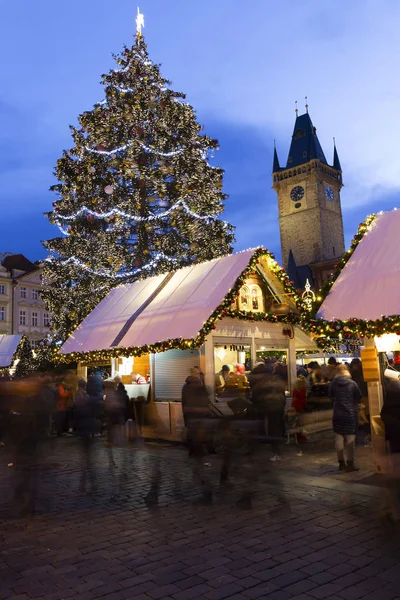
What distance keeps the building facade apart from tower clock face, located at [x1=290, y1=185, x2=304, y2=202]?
50.1 metres

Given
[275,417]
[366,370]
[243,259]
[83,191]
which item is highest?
[83,191]

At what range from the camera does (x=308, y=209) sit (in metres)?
88.2

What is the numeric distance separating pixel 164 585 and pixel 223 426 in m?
3.61

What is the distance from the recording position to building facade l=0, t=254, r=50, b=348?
54.7 metres

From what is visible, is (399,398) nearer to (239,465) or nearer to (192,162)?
(239,465)

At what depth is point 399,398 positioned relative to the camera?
6457 mm

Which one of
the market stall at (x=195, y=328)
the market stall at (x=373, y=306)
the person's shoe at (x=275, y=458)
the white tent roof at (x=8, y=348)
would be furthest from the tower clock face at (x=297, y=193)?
the person's shoe at (x=275, y=458)

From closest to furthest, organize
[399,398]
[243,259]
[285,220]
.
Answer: [399,398]
[243,259]
[285,220]

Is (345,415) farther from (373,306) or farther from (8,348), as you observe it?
(8,348)

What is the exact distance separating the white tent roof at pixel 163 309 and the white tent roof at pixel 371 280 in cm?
313

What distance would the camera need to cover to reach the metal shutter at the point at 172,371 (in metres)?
13.6

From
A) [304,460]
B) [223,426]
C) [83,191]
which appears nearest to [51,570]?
[223,426]

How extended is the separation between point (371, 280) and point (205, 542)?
6.39m

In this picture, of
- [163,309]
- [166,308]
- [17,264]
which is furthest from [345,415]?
[17,264]
